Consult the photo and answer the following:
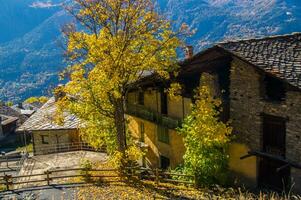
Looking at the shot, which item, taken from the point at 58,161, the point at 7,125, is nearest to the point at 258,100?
the point at 58,161

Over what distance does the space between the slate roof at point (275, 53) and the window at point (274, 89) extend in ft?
3.75

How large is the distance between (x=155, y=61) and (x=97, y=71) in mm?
3852

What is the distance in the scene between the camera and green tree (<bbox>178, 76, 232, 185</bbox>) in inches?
1000

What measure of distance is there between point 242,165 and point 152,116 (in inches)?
367

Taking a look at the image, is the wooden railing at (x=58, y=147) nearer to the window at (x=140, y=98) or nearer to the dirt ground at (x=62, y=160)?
the dirt ground at (x=62, y=160)

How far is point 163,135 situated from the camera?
34.4m

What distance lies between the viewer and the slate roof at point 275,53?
902 inches

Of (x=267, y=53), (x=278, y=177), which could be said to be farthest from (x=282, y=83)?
(x=278, y=177)

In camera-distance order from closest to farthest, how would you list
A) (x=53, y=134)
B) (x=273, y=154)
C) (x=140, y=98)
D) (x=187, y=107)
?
1. (x=273, y=154)
2. (x=187, y=107)
3. (x=140, y=98)
4. (x=53, y=134)

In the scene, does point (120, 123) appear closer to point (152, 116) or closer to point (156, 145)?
point (152, 116)

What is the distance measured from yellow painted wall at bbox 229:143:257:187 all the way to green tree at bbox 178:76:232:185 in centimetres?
132

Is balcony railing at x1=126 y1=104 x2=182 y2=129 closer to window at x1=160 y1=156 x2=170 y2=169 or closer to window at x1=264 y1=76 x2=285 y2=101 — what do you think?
window at x1=160 y1=156 x2=170 y2=169

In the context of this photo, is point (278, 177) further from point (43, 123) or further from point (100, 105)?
point (43, 123)

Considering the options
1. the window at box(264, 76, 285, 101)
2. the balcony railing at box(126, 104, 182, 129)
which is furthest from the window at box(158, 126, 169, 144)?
the window at box(264, 76, 285, 101)
